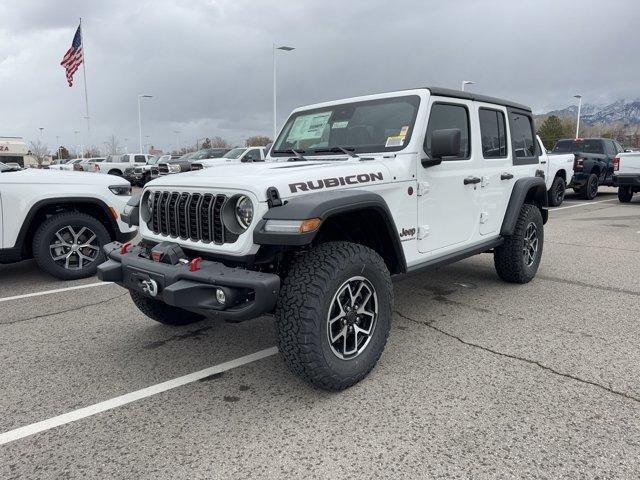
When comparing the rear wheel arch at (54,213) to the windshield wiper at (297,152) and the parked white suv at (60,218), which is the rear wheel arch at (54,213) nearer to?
the parked white suv at (60,218)

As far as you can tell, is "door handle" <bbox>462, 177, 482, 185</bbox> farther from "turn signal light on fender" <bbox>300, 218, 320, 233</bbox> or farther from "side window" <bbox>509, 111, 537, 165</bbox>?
"turn signal light on fender" <bbox>300, 218, 320, 233</bbox>

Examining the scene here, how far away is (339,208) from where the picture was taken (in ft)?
9.23

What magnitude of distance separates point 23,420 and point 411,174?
9.51 feet

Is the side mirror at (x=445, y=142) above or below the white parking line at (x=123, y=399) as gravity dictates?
above

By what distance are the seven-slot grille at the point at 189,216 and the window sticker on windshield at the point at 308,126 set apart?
4.94 feet

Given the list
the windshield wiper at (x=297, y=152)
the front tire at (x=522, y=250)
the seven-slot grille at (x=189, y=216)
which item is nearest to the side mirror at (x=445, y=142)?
the windshield wiper at (x=297, y=152)

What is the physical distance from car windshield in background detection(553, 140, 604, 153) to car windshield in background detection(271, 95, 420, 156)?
14.1 meters

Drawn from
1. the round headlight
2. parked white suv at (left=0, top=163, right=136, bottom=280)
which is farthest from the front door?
parked white suv at (left=0, top=163, right=136, bottom=280)

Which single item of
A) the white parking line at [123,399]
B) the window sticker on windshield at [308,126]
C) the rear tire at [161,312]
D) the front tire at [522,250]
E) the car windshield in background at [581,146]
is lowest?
the white parking line at [123,399]

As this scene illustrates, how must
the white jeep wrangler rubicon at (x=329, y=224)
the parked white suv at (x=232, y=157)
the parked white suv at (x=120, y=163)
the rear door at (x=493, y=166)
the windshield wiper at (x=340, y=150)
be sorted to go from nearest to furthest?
the white jeep wrangler rubicon at (x=329, y=224), the windshield wiper at (x=340, y=150), the rear door at (x=493, y=166), the parked white suv at (x=232, y=157), the parked white suv at (x=120, y=163)

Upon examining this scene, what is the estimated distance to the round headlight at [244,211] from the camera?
283 cm

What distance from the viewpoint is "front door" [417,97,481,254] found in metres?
3.72

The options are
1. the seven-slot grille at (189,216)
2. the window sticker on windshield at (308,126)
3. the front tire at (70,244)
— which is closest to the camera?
the seven-slot grille at (189,216)

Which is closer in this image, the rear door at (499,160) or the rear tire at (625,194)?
the rear door at (499,160)
